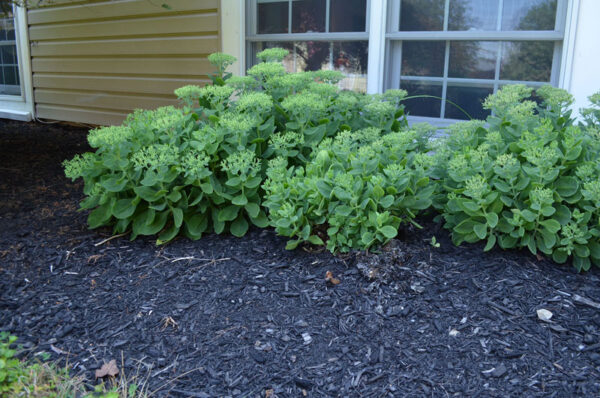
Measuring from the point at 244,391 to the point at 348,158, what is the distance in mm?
1230

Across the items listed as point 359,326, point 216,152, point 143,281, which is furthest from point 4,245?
point 359,326

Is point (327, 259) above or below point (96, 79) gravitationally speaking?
below

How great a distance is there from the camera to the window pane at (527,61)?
3871 mm

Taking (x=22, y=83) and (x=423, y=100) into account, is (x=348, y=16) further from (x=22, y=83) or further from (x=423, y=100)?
(x=22, y=83)

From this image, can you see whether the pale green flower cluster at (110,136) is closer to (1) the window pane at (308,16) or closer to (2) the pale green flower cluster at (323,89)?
(2) the pale green flower cluster at (323,89)

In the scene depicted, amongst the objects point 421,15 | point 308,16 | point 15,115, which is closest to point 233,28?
point 308,16

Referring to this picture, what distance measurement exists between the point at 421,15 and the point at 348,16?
0.67 m

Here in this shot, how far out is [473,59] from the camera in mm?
4117

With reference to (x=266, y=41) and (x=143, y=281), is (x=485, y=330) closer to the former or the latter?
(x=143, y=281)

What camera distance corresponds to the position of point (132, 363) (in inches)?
77.3

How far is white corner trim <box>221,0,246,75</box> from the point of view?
506 centimetres

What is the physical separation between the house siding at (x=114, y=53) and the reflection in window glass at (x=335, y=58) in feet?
2.64

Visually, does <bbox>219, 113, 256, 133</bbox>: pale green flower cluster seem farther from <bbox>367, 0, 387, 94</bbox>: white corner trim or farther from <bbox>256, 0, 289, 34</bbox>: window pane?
<bbox>256, 0, 289, 34</bbox>: window pane

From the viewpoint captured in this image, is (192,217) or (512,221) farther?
(192,217)
